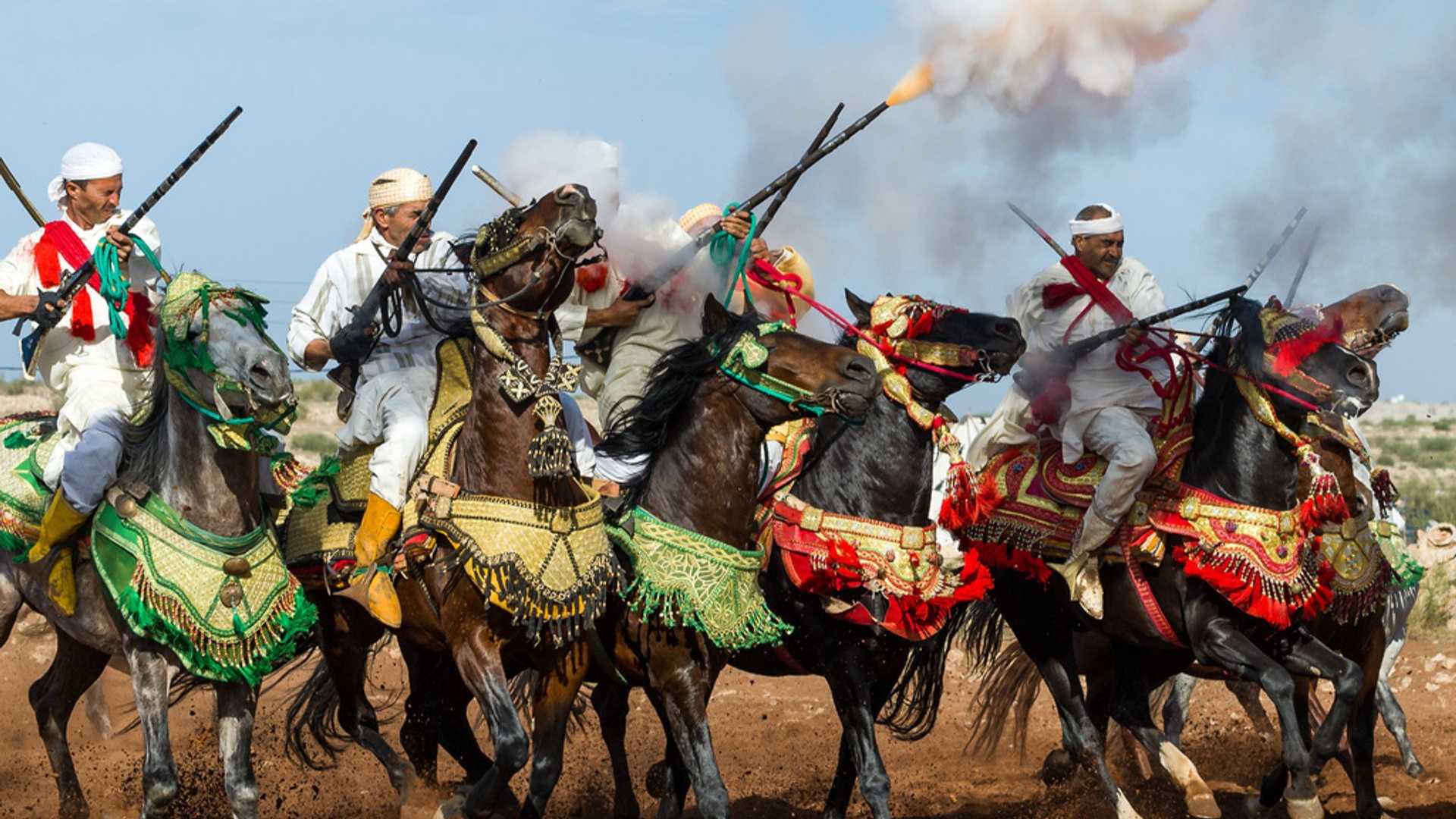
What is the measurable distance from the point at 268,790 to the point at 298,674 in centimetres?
443

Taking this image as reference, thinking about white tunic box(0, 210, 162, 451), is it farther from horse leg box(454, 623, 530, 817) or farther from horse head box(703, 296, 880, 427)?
horse head box(703, 296, 880, 427)

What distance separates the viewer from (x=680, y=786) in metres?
8.62

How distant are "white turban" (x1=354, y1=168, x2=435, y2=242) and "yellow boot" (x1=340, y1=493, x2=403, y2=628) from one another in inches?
65.9

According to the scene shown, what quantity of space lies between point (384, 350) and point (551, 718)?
178cm

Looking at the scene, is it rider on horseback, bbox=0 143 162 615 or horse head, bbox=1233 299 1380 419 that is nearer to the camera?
rider on horseback, bbox=0 143 162 615

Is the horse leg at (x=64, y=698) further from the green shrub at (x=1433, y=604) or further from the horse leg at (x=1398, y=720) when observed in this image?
the green shrub at (x=1433, y=604)

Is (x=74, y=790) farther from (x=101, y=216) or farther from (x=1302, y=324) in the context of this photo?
(x=1302, y=324)

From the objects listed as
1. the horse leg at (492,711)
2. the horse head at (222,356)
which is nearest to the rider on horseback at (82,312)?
the horse head at (222,356)

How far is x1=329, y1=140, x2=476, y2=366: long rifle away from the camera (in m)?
7.96

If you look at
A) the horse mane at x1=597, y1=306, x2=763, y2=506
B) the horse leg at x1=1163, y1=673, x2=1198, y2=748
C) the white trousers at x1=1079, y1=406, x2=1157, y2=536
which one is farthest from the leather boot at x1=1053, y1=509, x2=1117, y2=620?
the horse mane at x1=597, y1=306, x2=763, y2=506

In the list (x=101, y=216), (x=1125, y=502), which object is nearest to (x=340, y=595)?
(x=101, y=216)

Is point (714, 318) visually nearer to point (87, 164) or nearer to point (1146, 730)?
point (87, 164)

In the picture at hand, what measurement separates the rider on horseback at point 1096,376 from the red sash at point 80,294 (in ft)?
13.8

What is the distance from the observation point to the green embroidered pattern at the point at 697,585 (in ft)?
25.0
